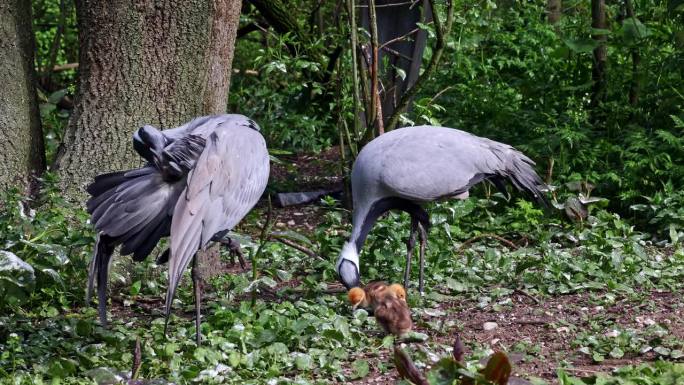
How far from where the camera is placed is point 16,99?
6.43 meters

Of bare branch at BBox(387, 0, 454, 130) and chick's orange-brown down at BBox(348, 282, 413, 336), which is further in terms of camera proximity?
bare branch at BBox(387, 0, 454, 130)

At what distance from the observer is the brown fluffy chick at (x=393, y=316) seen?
17.3ft

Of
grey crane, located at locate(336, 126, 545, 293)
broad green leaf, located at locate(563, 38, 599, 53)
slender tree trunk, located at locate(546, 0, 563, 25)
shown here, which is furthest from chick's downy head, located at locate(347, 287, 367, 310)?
slender tree trunk, located at locate(546, 0, 563, 25)

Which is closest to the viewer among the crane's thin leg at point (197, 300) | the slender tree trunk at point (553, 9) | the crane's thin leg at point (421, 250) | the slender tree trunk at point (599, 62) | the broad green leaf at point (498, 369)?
the broad green leaf at point (498, 369)

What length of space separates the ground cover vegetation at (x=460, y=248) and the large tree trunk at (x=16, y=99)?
0.66ft

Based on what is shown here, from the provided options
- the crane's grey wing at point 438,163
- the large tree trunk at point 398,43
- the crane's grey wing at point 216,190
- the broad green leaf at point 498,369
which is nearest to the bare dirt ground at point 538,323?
the broad green leaf at point 498,369

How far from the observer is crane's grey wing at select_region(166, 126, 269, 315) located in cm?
504

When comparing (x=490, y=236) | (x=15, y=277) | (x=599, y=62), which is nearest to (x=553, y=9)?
(x=599, y=62)

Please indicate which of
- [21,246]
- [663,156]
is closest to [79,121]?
[21,246]

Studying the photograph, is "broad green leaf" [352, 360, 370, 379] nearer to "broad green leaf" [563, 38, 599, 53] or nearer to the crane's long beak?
the crane's long beak

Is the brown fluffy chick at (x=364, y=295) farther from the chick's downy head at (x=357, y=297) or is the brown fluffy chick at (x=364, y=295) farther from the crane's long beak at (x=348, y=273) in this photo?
the crane's long beak at (x=348, y=273)

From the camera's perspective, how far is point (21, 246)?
571cm

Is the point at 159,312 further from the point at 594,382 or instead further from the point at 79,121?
the point at 594,382

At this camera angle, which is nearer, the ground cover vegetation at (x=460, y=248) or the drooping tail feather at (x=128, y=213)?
the ground cover vegetation at (x=460, y=248)
